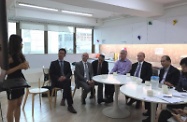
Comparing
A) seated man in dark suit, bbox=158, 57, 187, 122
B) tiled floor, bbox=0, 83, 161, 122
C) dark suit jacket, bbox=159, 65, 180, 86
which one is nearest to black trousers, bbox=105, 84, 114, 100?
tiled floor, bbox=0, 83, 161, 122

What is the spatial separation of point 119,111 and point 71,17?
14.0 feet

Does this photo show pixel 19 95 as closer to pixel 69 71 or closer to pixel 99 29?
pixel 69 71

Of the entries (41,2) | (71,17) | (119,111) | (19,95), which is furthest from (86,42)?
(19,95)

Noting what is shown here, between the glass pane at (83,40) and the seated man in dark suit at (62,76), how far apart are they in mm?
3563

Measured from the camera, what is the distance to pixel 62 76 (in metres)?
3.86

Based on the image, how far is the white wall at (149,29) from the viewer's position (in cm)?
436

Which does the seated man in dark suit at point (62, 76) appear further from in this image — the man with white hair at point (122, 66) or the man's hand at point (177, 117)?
the man's hand at point (177, 117)

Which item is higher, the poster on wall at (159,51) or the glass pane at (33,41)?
the glass pane at (33,41)

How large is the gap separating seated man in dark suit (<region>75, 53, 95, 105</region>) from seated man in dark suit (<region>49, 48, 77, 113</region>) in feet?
0.83

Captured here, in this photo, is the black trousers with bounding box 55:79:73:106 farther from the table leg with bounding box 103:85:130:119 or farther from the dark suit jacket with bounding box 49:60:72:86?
the table leg with bounding box 103:85:130:119

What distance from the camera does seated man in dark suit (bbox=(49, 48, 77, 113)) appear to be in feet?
11.9

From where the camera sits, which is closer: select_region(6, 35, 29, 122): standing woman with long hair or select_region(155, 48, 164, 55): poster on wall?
select_region(6, 35, 29, 122): standing woman with long hair

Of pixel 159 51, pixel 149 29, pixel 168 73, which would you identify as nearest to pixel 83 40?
pixel 149 29

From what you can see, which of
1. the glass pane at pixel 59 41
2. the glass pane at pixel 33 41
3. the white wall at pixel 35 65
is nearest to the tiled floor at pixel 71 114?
the white wall at pixel 35 65
